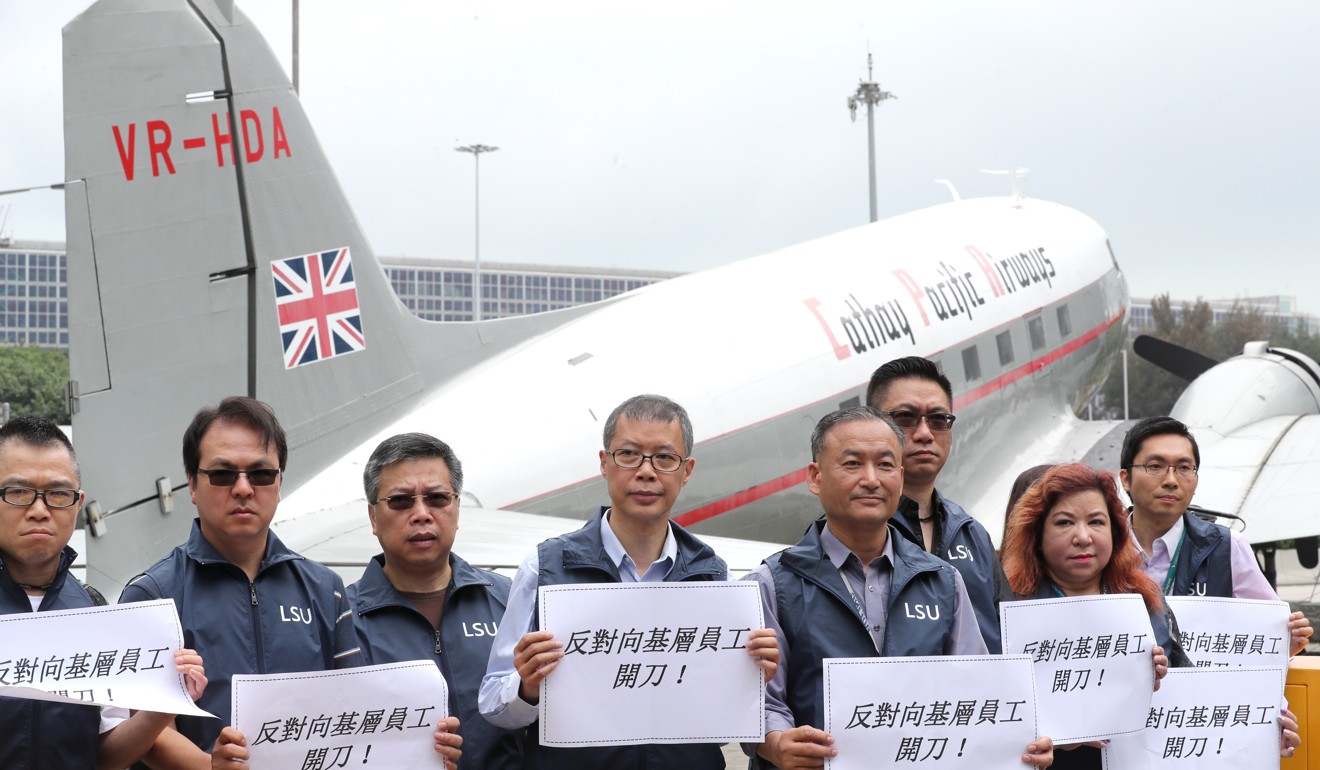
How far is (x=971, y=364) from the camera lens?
1589 centimetres

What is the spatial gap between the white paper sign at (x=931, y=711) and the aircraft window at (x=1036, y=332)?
518 inches

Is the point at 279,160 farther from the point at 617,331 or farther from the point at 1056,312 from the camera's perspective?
the point at 1056,312

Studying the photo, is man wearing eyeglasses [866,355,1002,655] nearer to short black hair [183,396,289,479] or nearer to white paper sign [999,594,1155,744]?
white paper sign [999,594,1155,744]

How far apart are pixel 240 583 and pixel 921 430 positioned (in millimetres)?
2974

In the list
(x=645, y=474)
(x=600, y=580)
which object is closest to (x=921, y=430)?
(x=645, y=474)

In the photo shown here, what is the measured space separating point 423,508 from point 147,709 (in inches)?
48.0

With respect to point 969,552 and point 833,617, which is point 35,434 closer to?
point 833,617

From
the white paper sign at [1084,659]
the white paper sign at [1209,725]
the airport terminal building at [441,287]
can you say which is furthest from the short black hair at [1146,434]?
the airport terminal building at [441,287]

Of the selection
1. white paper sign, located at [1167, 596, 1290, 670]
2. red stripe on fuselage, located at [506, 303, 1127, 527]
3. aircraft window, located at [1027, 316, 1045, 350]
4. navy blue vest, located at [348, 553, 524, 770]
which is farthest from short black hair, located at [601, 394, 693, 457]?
aircraft window, located at [1027, 316, 1045, 350]

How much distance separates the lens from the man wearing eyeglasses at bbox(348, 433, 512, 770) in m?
4.95

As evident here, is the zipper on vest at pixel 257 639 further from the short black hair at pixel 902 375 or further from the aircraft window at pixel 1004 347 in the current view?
the aircraft window at pixel 1004 347

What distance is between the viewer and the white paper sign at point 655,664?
14.9ft

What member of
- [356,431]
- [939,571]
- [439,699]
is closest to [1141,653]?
[939,571]

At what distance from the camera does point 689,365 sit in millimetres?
12172
